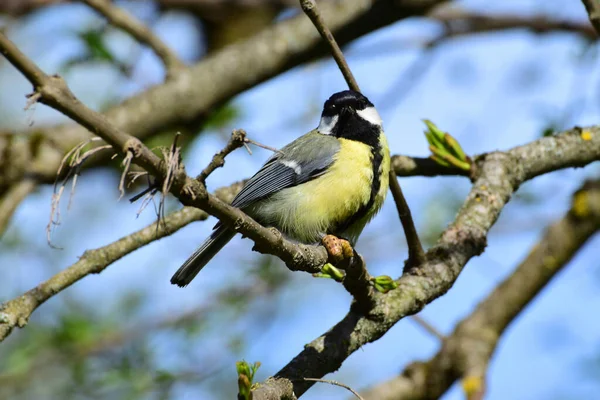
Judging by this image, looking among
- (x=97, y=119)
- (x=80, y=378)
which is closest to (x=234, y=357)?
(x=80, y=378)

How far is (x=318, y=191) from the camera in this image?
3.25m

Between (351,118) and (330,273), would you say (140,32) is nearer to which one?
(351,118)

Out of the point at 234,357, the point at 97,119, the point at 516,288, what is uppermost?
the point at 234,357

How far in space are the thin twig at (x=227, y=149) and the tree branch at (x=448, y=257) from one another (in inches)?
26.7

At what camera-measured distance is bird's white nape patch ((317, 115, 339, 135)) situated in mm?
3832

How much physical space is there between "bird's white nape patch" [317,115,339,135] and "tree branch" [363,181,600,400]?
4.42ft

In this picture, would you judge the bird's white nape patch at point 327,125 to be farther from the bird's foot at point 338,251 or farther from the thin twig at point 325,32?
the bird's foot at point 338,251

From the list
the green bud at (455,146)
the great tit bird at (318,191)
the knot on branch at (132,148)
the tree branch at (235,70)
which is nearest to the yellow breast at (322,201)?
the great tit bird at (318,191)

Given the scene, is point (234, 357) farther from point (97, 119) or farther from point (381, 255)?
point (97, 119)

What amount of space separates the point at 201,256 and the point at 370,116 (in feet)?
4.59

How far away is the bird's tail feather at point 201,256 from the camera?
2.72 meters

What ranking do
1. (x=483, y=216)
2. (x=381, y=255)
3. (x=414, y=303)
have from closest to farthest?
(x=414, y=303) → (x=483, y=216) → (x=381, y=255)

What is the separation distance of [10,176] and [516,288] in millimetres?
2984

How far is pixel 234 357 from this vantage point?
15.3ft
